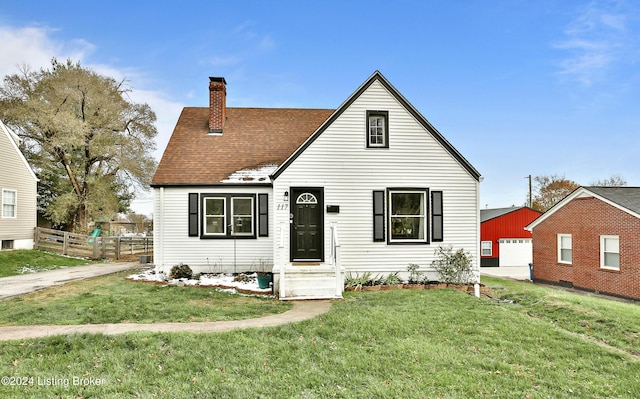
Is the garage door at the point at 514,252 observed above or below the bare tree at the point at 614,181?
below

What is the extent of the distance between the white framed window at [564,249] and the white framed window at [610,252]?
2.05 metres

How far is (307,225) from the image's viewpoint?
11.6m

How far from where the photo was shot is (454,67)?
1800 centimetres

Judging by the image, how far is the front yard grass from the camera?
7207 millimetres

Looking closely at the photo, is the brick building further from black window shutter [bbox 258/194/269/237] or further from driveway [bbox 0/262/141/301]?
driveway [bbox 0/262/141/301]

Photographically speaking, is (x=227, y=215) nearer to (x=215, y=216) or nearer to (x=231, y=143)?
(x=215, y=216)

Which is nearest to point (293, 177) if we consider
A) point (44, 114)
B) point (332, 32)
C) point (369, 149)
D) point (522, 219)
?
point (369, 149)

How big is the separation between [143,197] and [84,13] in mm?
16730

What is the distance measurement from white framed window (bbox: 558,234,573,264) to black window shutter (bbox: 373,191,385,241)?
1500 cm

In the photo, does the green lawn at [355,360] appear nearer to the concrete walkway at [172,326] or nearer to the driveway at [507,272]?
the concrete walkway at [172,326]

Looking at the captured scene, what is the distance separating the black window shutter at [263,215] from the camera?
13.0 metres

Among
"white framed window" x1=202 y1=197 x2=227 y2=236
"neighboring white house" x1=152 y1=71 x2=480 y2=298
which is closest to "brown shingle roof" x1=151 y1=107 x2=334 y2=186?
"white framed window" x1=202 y1=197 x2=227 y2=236

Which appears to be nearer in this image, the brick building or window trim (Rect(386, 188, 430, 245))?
window trim (Rect(386, 188, 430, 245))

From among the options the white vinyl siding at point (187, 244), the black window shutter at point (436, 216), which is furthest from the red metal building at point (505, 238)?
the white vinyl siding at point (187, 244)
